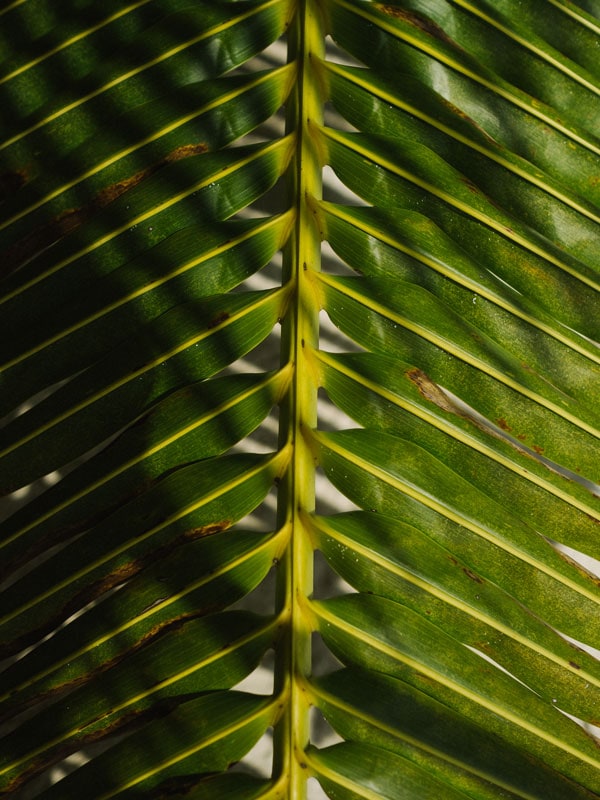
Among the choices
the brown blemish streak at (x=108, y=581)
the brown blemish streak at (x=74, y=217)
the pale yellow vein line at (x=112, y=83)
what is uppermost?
the pale yellow vein line at (x=112, y=83)

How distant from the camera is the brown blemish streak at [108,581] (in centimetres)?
47

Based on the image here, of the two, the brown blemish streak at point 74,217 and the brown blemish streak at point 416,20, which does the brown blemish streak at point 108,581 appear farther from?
the brown blemish streak at point 416,20

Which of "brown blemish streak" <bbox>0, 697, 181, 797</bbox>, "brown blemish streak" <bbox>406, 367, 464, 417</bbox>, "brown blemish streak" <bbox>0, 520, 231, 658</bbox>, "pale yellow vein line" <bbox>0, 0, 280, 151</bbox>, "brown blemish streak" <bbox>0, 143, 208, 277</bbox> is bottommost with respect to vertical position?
"brown blemish streak" <bbox>0, 697, 181, 797</bbox>

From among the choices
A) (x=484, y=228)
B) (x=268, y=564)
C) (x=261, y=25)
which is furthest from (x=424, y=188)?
(x=268, y=564)

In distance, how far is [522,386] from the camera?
48cm

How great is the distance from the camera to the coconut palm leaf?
0.46m

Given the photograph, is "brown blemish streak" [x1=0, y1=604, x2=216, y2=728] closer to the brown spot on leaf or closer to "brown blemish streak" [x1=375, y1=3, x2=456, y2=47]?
the brown spot on leaf

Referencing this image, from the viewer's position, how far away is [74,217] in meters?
0.51

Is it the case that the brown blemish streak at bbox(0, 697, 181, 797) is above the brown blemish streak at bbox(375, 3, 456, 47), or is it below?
below

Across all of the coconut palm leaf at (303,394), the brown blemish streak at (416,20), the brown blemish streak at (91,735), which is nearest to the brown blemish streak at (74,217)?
the coconut palm leaf at (303,394)

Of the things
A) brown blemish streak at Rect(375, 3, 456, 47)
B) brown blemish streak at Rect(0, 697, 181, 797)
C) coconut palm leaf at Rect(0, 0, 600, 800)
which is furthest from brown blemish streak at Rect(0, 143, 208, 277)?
brown blemish streak at Rect(0, 697, 181, 797)

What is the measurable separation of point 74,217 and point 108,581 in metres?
0.25

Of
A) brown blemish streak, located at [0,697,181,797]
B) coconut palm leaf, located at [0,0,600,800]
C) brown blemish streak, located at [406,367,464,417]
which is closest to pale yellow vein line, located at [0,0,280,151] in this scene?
coconut palm leaf, located at [0,0,600,800]

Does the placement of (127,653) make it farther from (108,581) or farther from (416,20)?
(416,20)
